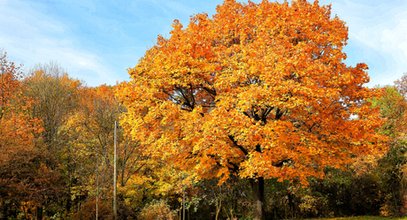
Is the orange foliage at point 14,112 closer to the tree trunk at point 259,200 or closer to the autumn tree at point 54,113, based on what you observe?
the autumn tree at point 54,113

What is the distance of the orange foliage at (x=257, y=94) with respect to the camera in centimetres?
1360

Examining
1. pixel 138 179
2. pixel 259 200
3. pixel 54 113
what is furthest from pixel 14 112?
pixel 259 200

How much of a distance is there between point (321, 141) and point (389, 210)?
52.8ft

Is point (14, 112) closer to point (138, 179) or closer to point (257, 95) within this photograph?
point (138, 179)

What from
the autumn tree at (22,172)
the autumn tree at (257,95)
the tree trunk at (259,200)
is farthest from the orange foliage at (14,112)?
the tree trunk at (259,200)

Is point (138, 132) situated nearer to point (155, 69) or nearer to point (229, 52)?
point (155, 69)

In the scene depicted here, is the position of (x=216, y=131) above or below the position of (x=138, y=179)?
above

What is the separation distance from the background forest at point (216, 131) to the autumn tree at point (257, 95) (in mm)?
64

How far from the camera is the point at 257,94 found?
44.2 feet

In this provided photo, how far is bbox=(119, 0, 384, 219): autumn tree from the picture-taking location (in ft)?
44.6

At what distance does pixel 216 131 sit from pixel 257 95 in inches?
84.3

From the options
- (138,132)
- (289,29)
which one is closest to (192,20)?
(289,29)

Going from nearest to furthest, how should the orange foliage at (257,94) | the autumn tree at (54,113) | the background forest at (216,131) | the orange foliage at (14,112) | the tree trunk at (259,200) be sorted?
the orange foliage at (257,94), the background forest at (216,131), the tree trunk at (259,200), the orange foliage at (14,112), the autumn tree at (54,113)

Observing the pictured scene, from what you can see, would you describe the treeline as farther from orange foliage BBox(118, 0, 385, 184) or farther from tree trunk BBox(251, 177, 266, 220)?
orange foliage BBox(118, 0, 385, 184)
